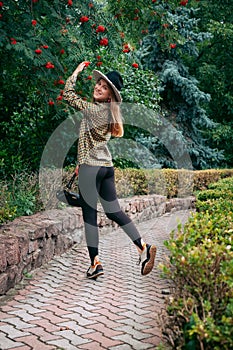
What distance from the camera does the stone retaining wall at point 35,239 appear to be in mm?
4109

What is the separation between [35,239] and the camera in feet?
15.9

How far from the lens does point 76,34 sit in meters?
5.00

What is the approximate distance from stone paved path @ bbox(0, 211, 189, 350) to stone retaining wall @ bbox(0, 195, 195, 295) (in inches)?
5.2

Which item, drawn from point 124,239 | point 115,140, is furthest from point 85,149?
point 115,140

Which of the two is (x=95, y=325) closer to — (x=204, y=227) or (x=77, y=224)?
(x=204, y=227)

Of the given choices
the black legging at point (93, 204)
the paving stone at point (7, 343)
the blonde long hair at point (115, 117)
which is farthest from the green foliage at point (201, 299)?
the blonde long hair at point (115, 117)

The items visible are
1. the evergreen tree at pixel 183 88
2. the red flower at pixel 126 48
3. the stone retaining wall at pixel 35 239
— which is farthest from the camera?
the evergreen tree at pixel 183 88

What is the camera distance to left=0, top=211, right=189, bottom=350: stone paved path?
9.86 feet

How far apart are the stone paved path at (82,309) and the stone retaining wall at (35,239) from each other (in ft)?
0.43

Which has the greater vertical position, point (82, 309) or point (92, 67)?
point (92, 67)

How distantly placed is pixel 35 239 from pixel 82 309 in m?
1.35

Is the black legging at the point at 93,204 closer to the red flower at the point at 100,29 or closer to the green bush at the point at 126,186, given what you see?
the green bush at the point at 126,186

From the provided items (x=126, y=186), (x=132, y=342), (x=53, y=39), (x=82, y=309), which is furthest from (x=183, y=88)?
(x=132, y=342)

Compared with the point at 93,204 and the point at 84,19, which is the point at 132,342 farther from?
the point at 84,19
